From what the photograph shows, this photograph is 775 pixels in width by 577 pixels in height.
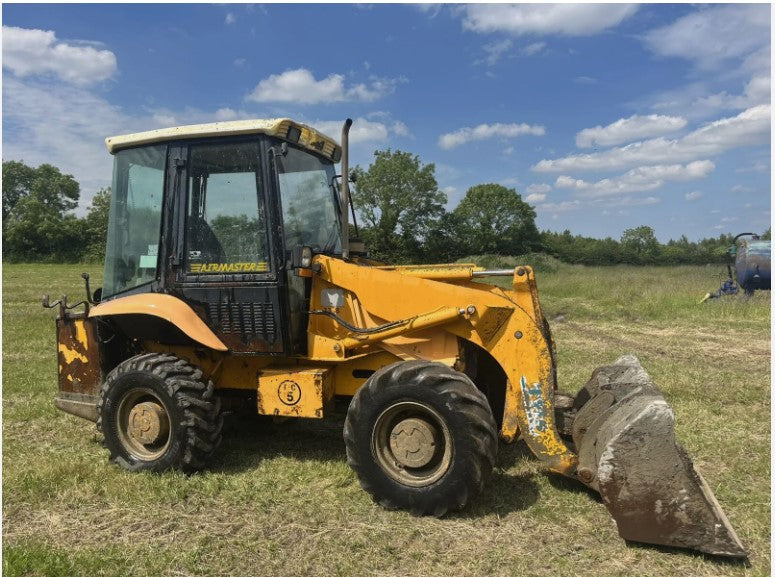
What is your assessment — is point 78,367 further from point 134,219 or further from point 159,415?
point 134,219

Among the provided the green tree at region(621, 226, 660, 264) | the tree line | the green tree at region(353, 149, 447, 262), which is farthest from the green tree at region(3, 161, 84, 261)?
the green tree at region(621, 226, 660, 264)

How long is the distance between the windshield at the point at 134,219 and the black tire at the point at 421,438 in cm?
231

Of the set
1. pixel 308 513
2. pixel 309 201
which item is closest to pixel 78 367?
pixel 309 201

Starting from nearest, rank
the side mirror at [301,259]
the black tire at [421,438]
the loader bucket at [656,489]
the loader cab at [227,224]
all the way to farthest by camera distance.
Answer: the loader bucket at [656,489], the black tire at [421,438], the side mirror at [301,259], the loader cab at [227,224]

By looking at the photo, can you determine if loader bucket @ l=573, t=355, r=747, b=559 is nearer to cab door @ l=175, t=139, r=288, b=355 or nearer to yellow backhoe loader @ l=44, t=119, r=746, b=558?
yellow backhoe loader @ l=44, t=119, r=746, b=558

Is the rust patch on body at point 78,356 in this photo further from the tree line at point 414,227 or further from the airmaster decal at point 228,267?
the tree line at point 414,227

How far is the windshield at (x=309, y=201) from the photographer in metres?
4.80

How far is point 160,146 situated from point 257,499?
2971 millimetres

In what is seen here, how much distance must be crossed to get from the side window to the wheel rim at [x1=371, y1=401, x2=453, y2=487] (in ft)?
5.10

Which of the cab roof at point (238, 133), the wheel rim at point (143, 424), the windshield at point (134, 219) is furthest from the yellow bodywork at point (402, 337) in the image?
the cab roof at point (238, 133)

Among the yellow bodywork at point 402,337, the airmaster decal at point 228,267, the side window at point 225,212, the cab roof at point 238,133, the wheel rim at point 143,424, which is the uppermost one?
the cab roof at point 238,133

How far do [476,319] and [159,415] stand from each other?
2.62 meters

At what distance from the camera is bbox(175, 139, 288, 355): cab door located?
4.70m

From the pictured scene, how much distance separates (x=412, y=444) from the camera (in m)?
4.12
